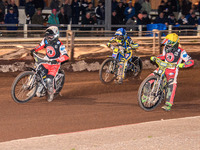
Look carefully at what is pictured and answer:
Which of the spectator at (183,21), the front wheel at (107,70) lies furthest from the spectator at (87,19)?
the front wheel at (107,70)

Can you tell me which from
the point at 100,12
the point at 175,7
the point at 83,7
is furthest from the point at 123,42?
the point at 175,7

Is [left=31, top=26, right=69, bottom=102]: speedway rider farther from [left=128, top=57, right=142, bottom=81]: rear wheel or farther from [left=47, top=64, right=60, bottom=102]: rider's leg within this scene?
[left=128, top=57, right=142, bottom=81]: rear wheel

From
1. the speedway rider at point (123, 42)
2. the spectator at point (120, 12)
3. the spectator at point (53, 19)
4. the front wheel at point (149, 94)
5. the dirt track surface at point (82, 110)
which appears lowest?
the dirt track surface at point (82, 110)

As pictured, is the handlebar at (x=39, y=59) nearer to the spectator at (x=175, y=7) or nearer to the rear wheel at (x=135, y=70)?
the rear wheel at (x=135, y=70)

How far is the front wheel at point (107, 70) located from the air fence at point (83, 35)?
130 inches

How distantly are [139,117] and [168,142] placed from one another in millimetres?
2601

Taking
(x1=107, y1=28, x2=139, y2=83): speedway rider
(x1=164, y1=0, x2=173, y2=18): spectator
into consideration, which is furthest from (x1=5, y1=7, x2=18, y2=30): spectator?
(x1=164, y1=0, x2=173, y2=18): spectator

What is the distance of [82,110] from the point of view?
9711 mm

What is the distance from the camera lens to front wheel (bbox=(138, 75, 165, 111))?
9.27 meters

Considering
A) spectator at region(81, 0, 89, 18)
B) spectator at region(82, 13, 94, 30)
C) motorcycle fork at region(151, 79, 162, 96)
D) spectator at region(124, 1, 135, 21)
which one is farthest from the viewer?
spectator at region(124, 1, 135, 21)

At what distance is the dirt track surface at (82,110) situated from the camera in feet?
26.8

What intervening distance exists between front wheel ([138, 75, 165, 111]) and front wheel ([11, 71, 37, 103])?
2341mm

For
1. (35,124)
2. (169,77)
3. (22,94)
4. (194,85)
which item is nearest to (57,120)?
(35,124)

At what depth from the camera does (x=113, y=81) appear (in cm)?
1358
